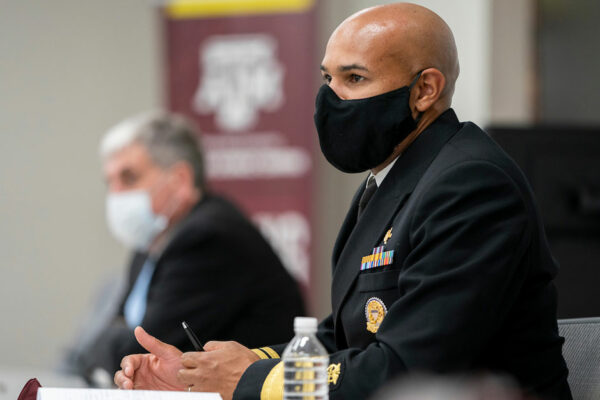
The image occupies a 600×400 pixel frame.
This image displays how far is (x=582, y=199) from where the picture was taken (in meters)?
2.70

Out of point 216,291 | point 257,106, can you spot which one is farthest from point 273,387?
point 257,106

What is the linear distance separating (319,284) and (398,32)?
3.73 meters

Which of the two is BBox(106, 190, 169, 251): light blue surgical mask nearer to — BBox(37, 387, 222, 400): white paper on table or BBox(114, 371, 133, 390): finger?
BBox(114, 371, 133, 390): finger

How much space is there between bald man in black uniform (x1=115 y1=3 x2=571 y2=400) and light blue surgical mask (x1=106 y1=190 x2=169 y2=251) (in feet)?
6.44

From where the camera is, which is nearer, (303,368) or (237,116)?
(303,368)

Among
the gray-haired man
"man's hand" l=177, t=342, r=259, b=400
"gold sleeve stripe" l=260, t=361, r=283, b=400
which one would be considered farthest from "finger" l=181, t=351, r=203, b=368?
the gray-haired man

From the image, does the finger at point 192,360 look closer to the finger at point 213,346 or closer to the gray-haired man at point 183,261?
the finger at point 213,346

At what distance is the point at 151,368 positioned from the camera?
1635 mm

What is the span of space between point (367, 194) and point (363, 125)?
17 centimetres

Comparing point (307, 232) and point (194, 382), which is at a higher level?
point (194, 382)

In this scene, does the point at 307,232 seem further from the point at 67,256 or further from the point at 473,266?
the point at 473,266

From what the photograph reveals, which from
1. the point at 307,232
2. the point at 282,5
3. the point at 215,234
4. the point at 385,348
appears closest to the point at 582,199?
the point at 215,234

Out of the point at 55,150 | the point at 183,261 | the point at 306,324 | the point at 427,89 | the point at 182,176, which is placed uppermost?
the point at 427,89

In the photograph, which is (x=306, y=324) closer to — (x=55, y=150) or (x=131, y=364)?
(x=131, y=364)
